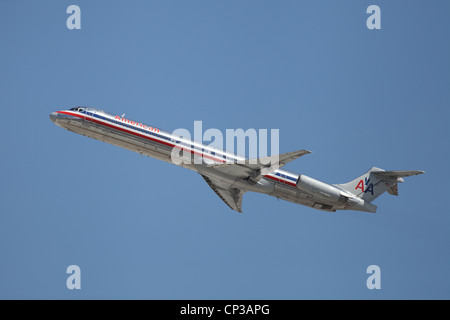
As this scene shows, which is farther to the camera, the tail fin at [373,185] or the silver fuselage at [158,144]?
the tail fin at [373,185]

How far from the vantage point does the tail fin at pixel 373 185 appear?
4997 cm

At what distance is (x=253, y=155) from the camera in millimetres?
47312

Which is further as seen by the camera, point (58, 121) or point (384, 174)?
point (384, 174)

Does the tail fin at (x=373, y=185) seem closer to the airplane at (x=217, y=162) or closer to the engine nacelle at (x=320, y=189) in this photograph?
the airplane at (x=217, y=162)

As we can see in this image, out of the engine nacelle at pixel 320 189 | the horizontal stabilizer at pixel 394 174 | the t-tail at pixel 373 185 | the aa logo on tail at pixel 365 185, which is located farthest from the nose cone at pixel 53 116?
the horizontal stabilizer at pixel 394 174

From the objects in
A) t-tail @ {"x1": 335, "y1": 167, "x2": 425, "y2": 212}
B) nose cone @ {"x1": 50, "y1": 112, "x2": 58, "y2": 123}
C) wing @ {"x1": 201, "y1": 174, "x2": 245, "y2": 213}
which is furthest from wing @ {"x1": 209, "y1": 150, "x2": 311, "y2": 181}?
nose cone @ {"x1": 50, "y1": 112, "x2": 58, "y2": 123}

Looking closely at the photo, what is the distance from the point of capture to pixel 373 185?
5034 centimetres

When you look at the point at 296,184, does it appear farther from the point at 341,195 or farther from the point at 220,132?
the point at 220,132

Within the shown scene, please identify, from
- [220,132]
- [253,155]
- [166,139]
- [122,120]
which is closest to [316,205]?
[253,155]

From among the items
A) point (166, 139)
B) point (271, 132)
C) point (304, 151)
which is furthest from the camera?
point (271, 132)

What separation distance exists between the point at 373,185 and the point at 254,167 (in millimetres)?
11089

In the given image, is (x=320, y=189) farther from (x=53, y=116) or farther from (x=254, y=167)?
(x=53, y=116)

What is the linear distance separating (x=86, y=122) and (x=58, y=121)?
2286mm

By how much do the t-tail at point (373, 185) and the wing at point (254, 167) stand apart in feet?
25.3
